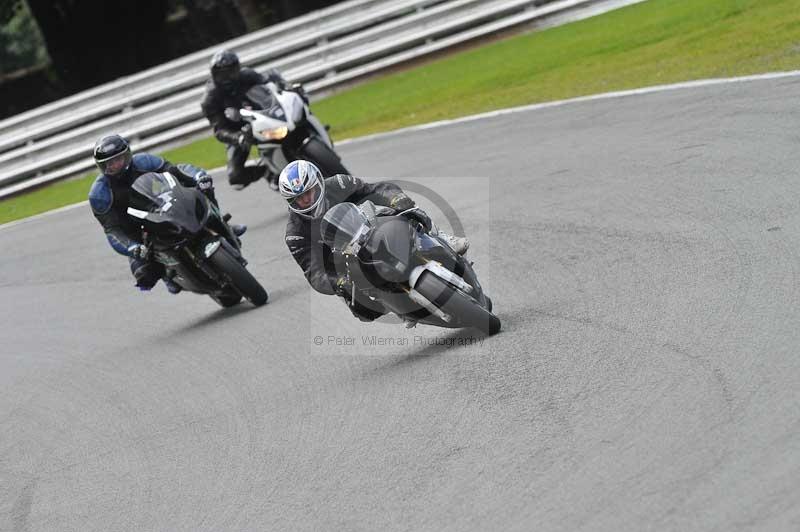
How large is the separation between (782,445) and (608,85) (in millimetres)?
11361

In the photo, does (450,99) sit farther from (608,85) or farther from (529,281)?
(529,281)

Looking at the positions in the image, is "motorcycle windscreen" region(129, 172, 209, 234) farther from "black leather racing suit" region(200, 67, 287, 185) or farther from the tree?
the tree

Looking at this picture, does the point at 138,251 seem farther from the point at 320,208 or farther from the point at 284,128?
the point at 320,208

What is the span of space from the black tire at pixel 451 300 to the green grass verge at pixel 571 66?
705 cm

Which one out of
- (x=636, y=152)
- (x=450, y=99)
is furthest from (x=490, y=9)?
(x=636, y=152)

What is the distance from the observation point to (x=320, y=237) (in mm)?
8117

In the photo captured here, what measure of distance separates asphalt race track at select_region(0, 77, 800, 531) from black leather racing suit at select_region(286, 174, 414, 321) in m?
0.61

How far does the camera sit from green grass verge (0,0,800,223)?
15.2m

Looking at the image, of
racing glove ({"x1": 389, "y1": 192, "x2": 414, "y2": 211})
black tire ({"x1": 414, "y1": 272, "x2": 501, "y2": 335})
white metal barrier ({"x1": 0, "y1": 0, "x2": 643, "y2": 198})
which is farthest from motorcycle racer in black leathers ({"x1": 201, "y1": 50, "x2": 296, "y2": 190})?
white metal barrier ({"x1": 0, "y1": 0, "x2": 643, "y2": 198})

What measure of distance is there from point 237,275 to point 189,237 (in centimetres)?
62

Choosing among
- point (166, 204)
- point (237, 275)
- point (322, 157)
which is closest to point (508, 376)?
point (237, 275)

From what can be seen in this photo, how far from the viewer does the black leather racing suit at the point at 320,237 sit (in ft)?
26.5

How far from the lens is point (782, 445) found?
4.90 metres

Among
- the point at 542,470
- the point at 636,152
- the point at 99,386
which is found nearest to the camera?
the point at 542,470
